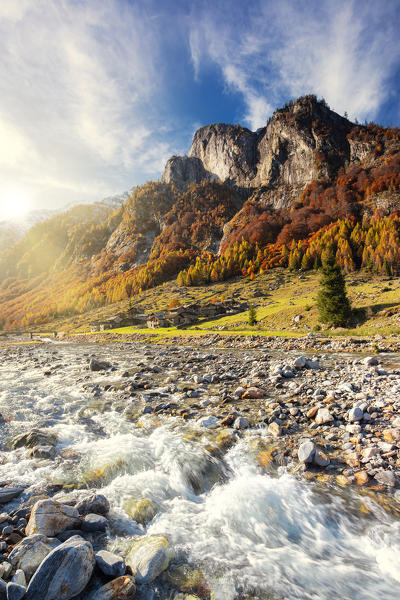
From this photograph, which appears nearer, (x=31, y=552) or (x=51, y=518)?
(x=31, y=552)

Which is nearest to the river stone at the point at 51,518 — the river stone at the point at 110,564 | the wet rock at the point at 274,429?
the river stone at the point at 110,564

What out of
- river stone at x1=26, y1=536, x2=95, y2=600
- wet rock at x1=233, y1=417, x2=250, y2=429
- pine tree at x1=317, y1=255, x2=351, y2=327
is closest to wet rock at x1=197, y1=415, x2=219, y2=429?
wet rock at x1=233, y1=417, x2=250, y2=429

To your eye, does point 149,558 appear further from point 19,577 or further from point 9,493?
point 9,493

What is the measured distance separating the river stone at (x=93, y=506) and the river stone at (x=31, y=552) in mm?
1120

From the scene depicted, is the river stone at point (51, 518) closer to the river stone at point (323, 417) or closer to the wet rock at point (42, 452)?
the wet rock at point (42, 452)

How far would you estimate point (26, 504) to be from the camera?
5.63 meters

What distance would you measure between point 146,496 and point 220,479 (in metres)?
1.98

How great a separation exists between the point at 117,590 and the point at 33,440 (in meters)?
6.88

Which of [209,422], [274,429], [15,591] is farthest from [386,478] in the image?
[15,591]

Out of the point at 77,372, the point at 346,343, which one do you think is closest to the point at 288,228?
the point at 346,343

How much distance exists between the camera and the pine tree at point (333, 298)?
35.2 m

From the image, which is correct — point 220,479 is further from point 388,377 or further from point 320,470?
point 388,377

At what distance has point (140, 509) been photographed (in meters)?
5.65

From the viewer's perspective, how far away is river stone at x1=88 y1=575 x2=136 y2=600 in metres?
3.53
